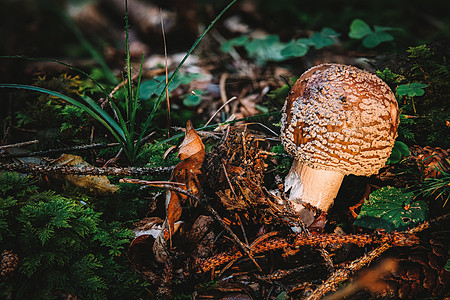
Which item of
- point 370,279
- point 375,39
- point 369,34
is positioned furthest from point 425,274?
point 369,34

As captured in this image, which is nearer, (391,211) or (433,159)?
(391,211)

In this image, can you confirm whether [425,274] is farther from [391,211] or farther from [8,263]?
[8,263]

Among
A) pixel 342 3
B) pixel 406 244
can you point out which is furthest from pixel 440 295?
pixel 342 3

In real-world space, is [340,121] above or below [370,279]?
above

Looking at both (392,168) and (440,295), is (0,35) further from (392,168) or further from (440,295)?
(440,295)

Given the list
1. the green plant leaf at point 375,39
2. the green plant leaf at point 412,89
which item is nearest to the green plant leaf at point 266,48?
the green plant leaf at point 375,39

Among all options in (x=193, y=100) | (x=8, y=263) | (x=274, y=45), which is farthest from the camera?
(x=274, y=45)

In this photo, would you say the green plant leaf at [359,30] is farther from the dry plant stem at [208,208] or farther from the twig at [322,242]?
the dry plant stem at [208,208]

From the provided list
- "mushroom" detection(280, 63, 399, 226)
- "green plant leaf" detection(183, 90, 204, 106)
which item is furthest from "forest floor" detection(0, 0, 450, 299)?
"mushroom" detection(280, 63, 399, 226)
